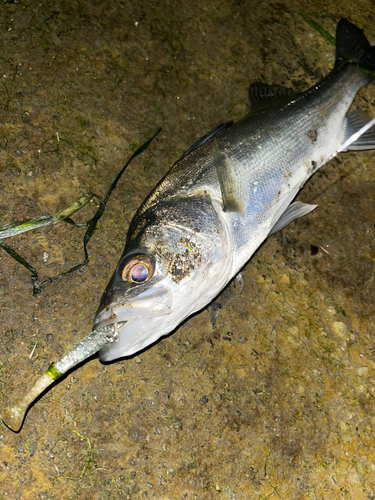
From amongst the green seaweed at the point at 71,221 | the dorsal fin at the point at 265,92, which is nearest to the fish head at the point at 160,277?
the green seaweed at the point at 71,221

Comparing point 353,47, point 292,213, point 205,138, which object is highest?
point 353,47

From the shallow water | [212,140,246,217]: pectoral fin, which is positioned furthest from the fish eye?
[212,140,246,217]: pectoral fin

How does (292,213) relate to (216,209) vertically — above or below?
below

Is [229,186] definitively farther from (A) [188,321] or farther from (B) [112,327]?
(B) [112,327]

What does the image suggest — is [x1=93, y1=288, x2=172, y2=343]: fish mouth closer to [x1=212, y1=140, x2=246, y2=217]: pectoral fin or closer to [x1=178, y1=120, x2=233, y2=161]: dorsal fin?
[x1=212, y1=140, x2=246, y2=217]: pectoral fin

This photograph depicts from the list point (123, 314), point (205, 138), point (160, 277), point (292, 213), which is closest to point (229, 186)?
point (205, 138)

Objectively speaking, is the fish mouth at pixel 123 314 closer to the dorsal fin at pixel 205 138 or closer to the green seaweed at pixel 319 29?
the dorsal fin at pixel 205 138
